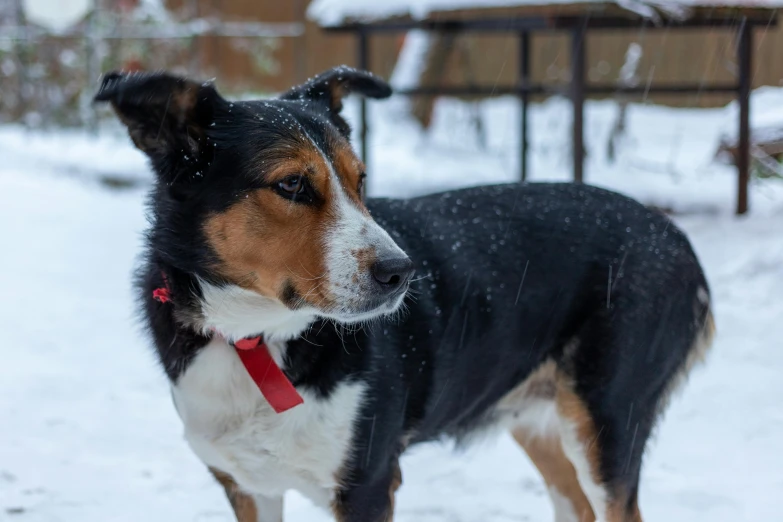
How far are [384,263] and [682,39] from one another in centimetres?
1131

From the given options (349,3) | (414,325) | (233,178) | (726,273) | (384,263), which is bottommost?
(726,273)

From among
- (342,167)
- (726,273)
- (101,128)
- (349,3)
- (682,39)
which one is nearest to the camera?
(342,167)

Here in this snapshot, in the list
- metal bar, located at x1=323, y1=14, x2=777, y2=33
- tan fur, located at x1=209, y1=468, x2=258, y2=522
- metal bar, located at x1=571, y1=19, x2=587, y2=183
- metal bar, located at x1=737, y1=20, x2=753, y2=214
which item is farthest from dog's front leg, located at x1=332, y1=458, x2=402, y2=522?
metal bar, located at x1=737, y1=20, x2=753, y2=214

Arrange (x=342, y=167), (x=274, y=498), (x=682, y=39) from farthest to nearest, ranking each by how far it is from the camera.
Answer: (x=682, y=39)
(x=274, y=498)
(x=342, y=167)

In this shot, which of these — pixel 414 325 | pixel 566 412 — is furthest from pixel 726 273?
pixel 414 325

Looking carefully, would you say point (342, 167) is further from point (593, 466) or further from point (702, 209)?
point (702, 209)

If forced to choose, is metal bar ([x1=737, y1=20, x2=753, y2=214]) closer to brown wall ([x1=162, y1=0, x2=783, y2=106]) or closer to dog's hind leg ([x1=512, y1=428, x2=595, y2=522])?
brown wall ([x1=162, y1=0, x2=783, y2=106])

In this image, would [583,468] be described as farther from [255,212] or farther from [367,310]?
Result: [255,212]

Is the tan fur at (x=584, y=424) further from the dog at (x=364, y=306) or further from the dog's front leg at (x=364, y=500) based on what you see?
the dog's front leg at (x=364, y=500)

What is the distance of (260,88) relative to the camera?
1430cm

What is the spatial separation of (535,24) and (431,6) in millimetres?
815

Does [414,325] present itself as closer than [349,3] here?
Yes

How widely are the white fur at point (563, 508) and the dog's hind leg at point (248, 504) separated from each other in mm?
1053

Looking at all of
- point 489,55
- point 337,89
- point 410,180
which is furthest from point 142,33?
point 337,89
